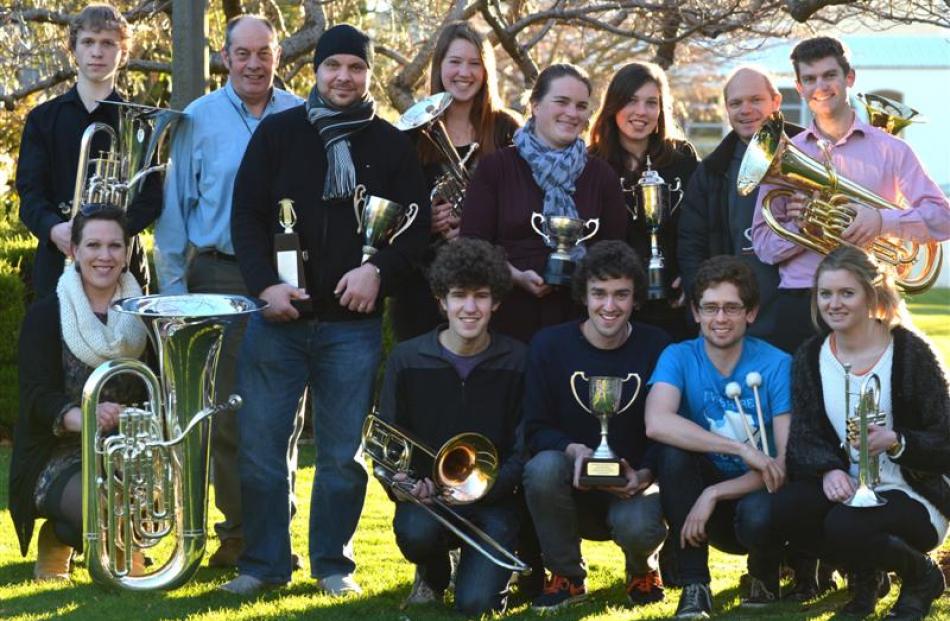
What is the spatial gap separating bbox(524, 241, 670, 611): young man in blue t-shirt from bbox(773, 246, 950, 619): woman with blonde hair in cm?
54

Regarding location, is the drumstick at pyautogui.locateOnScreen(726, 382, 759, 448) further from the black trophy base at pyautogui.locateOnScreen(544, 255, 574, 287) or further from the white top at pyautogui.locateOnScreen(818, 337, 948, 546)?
the black trophy base at pyautogui.locateOnScreen(544, 255, 574, 287)

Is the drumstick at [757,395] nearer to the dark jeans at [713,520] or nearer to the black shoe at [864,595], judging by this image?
the dark jeans at [713,520]

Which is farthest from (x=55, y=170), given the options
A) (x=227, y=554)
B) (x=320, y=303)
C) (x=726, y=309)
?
(x=726, y=309)

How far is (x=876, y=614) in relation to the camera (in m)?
4.89

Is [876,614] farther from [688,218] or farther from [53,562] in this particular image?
[53,562]

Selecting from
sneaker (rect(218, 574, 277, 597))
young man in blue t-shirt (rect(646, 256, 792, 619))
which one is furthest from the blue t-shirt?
sneaker (rect(218, 574, 277, 597))

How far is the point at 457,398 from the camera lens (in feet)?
17.2

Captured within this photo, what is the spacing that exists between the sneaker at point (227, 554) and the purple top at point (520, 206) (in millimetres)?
1457

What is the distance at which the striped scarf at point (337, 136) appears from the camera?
527 centimetres

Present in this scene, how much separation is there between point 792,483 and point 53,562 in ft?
9.04

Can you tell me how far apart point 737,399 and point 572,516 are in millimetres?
704

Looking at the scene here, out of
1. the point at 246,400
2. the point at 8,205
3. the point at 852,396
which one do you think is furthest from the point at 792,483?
the point at 8,205

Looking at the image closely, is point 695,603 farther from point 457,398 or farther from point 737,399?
point 457,398

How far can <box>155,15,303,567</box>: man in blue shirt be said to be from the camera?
568 centimetres
